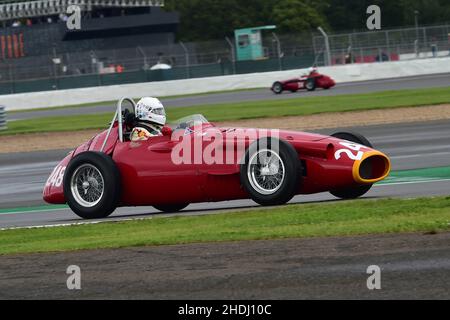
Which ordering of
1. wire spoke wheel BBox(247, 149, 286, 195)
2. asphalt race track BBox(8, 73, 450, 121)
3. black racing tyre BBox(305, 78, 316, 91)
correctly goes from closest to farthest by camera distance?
wire spoke wheel BBox(247, 149, 286, 195), asphalt race track BBox(8, 73, 450, 121), black racing tyre BBox(305, 78, 316, 91)

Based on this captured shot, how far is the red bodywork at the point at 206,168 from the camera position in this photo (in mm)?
10758

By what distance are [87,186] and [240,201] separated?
2.05m

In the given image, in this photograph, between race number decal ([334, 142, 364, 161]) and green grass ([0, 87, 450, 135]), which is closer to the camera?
Result: race number decal ([334, 142, 364, 161])

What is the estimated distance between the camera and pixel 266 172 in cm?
1078

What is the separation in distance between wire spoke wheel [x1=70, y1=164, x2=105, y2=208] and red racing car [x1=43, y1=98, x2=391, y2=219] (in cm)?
1

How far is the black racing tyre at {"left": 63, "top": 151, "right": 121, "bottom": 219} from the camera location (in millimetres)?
11617

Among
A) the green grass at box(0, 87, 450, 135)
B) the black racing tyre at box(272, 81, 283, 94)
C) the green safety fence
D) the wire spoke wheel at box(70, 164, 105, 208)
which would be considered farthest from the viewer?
the green safety fence

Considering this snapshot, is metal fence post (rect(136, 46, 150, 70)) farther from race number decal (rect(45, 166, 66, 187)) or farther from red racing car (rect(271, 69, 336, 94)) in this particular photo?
Answer: race number decal (rect(45, 166, 66, 187))

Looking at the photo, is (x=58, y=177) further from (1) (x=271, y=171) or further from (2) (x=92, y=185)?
(1) (x=271, y=171)

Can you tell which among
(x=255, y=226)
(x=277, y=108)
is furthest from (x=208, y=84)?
(x=255, y=226)

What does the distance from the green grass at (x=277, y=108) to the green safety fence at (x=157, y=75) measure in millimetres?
10808

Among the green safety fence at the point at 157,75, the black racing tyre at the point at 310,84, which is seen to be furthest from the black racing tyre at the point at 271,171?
the green safety fence at the point at 157,75

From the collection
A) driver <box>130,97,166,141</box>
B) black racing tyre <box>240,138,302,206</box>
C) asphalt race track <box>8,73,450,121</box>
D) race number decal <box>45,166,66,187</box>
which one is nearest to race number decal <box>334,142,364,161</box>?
black racing tyre <box>240,138,302,206</box>
